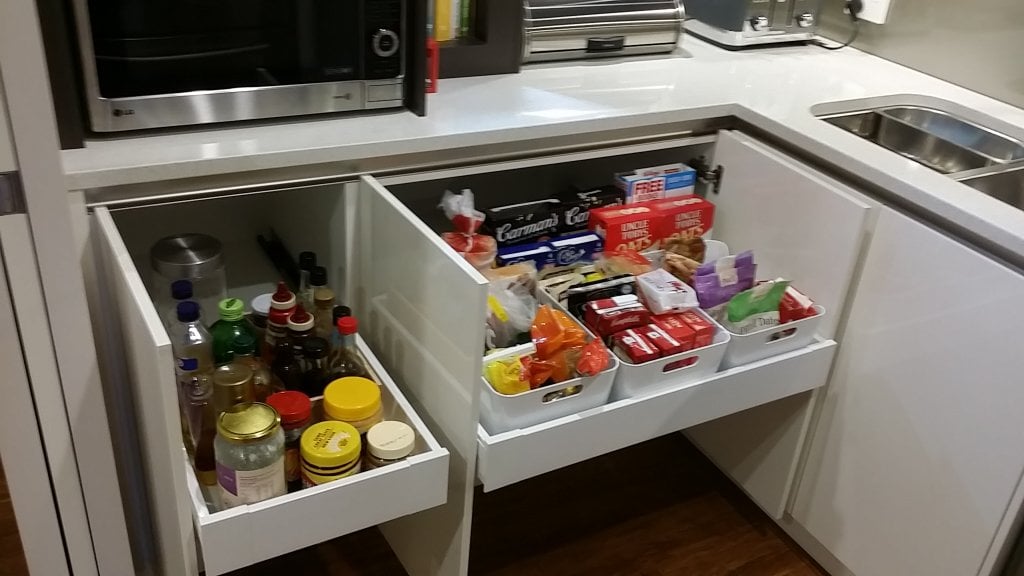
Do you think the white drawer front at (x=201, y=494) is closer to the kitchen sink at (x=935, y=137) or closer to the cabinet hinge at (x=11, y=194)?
the cabinet hinge at (x=11, y=194)

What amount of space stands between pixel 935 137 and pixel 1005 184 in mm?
208

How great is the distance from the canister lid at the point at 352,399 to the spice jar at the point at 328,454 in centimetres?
3

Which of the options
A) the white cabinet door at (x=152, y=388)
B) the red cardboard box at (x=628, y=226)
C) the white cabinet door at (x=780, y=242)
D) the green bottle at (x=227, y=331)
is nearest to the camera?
the white cabinet door at (x=152, y=388)

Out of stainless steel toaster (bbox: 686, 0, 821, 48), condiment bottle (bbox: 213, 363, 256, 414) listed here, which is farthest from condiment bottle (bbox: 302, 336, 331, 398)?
stainless steel toaster (bbox: 686, 0, 821, 48)

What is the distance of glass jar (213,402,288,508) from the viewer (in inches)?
A: 39.4

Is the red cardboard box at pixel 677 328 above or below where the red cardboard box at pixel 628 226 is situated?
below

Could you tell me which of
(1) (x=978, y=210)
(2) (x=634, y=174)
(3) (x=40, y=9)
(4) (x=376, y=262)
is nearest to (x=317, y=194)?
(4) (x=376, y=262)

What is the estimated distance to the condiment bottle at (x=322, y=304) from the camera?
127 cm

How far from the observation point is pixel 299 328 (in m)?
1.22

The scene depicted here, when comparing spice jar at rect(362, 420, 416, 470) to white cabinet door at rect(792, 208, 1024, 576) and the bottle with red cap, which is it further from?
white cabinet door at rect(792, 208, 1024, 576)

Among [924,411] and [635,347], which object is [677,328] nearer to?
[635,347]

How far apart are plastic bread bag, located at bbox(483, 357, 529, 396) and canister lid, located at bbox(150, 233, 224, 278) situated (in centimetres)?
50

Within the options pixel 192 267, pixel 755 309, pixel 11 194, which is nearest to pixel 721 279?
pixel 755 309

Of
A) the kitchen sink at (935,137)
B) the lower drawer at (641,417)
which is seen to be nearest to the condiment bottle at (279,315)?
the lower drawer at (641,417)
